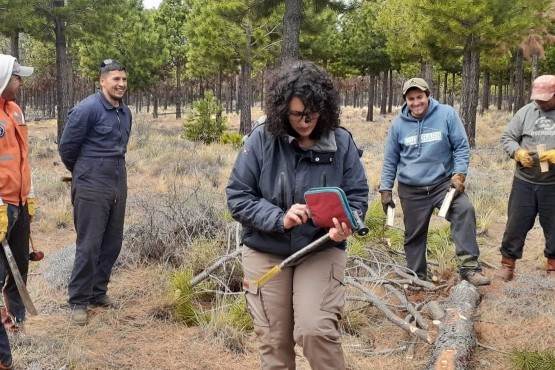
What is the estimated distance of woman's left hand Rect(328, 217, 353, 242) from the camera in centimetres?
236

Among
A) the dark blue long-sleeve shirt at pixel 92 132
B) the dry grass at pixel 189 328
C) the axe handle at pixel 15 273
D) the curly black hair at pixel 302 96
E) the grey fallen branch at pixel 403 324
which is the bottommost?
the dry grass at pixel 189 328

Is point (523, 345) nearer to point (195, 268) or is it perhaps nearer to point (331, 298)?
point (331, 298)

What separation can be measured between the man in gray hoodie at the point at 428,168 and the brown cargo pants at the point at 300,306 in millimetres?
2299

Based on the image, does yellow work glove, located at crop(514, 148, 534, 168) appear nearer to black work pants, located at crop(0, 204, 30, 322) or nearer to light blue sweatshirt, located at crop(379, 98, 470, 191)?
light blue sweatshirt, located at crop(379, 98, 470, 191)

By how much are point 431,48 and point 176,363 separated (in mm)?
14110

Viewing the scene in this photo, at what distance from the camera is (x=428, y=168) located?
4.75 m

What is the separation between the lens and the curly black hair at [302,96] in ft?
8.13

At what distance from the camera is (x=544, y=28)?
62.3 ft

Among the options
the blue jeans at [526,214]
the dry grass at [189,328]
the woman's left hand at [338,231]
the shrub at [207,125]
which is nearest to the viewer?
the woman's left hand at [338,231]

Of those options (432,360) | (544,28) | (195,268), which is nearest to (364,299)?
(432,360)

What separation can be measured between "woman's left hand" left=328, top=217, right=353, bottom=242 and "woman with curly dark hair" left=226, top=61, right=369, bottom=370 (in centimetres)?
7

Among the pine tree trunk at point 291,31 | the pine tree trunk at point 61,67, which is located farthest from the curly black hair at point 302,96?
the pine tree trunk at point 61,67

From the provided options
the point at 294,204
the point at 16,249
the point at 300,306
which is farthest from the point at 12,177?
the point at 300,306

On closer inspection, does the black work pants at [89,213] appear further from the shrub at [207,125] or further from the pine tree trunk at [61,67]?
the shrub at [207,125]
